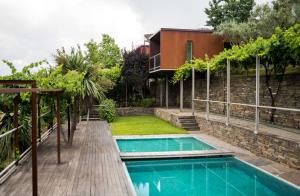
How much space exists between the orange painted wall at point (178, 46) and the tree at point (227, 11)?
9573mm

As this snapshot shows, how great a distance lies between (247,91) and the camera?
15.1 meters

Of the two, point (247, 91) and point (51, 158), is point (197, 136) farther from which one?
point (51, 158)

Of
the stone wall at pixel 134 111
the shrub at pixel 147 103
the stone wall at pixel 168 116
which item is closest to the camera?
the stone wall at pixel 168 116

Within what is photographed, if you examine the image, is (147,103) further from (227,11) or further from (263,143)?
(263,143)

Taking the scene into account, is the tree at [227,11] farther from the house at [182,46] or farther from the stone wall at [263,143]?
the stone wall at [263,143]

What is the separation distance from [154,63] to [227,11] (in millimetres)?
12415

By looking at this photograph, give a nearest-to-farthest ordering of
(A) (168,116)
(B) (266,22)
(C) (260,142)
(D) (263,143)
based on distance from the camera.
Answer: (D) (263,143)
(C) (260,142)
(A) (168,116)
(B) (266,22)

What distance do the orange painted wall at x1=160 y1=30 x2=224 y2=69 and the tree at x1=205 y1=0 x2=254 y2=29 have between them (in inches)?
377

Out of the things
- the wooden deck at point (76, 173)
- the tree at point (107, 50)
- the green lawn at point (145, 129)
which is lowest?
the wooden deck at point (76, 173)

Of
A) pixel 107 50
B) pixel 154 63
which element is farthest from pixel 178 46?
pixel 107 50

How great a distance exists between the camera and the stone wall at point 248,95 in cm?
1183

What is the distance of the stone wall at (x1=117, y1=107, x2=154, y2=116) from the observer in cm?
2292

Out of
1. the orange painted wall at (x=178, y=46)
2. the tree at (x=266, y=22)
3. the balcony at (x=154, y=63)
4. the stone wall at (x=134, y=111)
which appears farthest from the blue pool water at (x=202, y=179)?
the stone wall at (x=134, y=111)

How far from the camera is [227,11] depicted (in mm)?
30359
